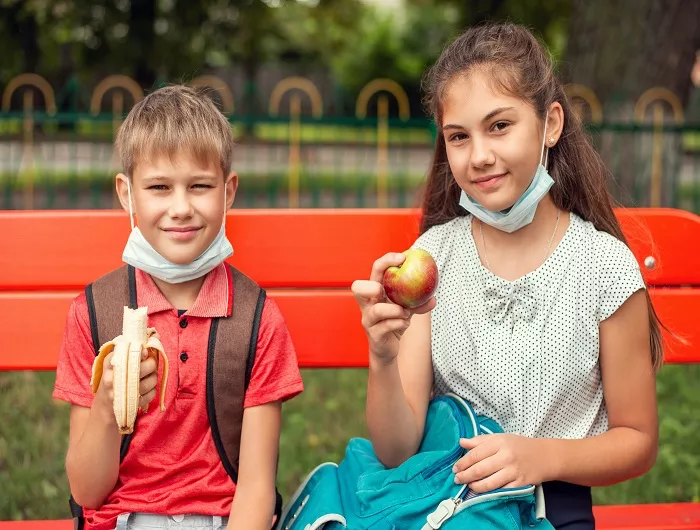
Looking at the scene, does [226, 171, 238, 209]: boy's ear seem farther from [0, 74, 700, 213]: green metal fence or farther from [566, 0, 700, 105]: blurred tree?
[566, 0, 700, 105]: blurred tree

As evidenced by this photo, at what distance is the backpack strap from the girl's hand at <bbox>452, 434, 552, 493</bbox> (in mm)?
813

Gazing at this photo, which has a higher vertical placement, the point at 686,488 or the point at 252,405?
the point at 252,405

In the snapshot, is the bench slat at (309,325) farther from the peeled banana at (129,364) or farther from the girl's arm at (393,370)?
the peeled banana at (129,364)

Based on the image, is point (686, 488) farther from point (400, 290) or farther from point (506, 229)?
point (400, 290)

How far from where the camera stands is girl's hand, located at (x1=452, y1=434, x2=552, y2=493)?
214 centimetres

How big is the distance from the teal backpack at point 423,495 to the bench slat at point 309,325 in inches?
16.6

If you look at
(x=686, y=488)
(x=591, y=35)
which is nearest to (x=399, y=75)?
(x=591, y=35)

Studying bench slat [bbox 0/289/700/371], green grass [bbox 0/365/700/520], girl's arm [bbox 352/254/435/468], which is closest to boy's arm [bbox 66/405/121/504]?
bench slat [bbox 0/289/700/371]

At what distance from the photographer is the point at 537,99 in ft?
7.72

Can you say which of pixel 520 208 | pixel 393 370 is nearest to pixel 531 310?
pixel 520 208

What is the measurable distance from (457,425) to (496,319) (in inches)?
11.6

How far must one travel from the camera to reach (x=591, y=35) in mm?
9727

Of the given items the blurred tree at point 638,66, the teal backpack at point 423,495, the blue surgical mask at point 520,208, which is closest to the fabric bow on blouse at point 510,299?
the blue surgical mask at point 520,208

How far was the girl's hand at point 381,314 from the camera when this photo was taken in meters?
2.10
